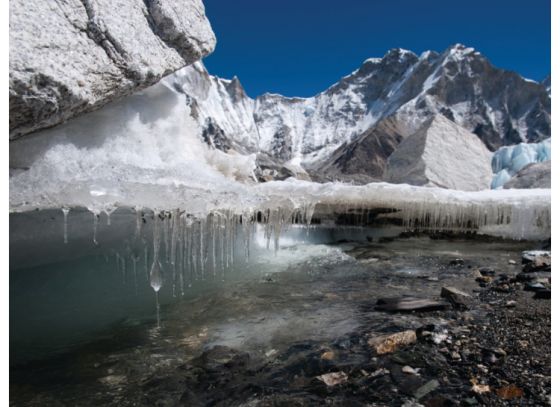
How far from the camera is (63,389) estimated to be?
411 centimetres

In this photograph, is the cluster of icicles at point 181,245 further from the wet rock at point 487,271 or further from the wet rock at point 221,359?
the wet rock at point 487,271

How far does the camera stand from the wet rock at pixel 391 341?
176 inches

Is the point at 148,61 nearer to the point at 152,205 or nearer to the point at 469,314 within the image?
the point at 152,205

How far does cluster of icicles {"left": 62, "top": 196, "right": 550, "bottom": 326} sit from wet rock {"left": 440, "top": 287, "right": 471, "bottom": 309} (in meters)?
3.42

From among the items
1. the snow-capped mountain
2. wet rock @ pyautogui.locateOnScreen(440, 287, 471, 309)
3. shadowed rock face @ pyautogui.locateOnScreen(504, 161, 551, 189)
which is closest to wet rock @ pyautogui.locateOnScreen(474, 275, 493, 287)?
wet rock @ pyautogui.locateOnScreen(440, 287, 471, 309)

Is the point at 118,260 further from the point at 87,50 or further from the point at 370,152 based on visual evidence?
the point at 370,152

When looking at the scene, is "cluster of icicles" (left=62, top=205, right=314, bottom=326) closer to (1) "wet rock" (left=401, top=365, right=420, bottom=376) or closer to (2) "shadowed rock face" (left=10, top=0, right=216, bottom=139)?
(2) "shadowed rock face" (left=10, top=0, right=216, bottom=139)

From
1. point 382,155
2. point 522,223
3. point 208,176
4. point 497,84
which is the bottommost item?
point 522,223

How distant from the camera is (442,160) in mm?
22484

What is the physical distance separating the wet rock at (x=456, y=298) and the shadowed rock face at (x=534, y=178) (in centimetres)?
1344

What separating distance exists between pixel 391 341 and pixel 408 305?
1594 mm

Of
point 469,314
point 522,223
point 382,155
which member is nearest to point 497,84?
point 382,155

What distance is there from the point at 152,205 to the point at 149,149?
1.27 m

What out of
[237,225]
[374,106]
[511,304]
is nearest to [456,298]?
[511,304]
